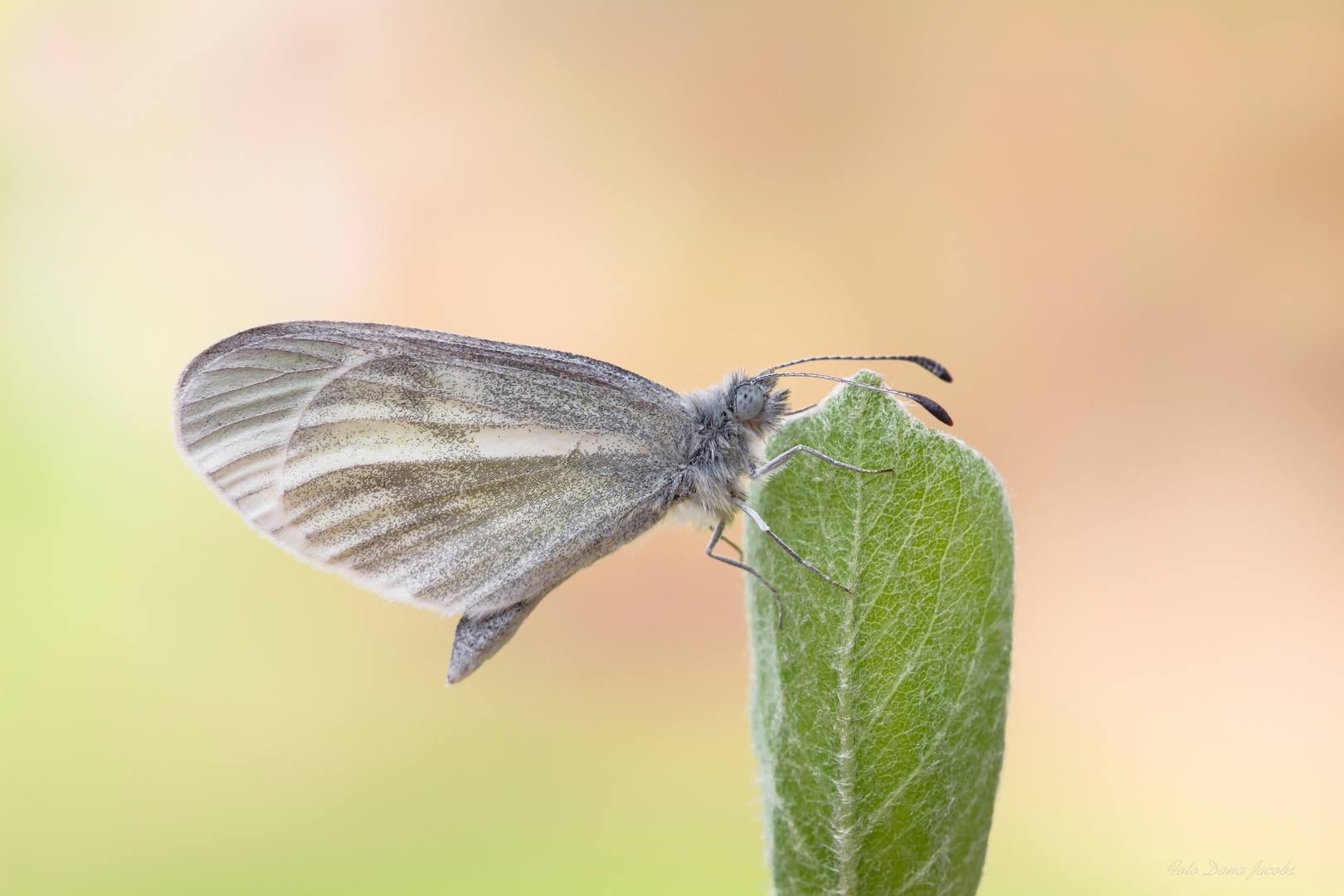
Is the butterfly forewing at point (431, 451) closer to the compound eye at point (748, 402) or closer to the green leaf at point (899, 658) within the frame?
the compound eye at point (748, 402)

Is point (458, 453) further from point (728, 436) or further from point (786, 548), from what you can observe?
point (786, 548)

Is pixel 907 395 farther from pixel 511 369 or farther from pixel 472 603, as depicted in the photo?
pixel 472 603

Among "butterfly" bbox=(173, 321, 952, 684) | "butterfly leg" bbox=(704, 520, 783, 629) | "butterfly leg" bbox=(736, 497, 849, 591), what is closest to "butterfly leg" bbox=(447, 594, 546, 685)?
"butterfly" bbox=(173, 321, 952, 684)

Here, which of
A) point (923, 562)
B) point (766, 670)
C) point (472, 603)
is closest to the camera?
point (923, 562)

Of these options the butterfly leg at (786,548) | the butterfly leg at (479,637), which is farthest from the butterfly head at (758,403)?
the butterfly leg at (479,637)

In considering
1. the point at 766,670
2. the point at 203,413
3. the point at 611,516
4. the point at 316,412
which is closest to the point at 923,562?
the point at 766,670

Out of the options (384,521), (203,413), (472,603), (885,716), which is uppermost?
(203,413)

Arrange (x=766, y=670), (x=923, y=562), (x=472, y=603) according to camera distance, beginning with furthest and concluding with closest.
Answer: (x=472, y=603), (x=766, y=670), (x=923, y=562)
